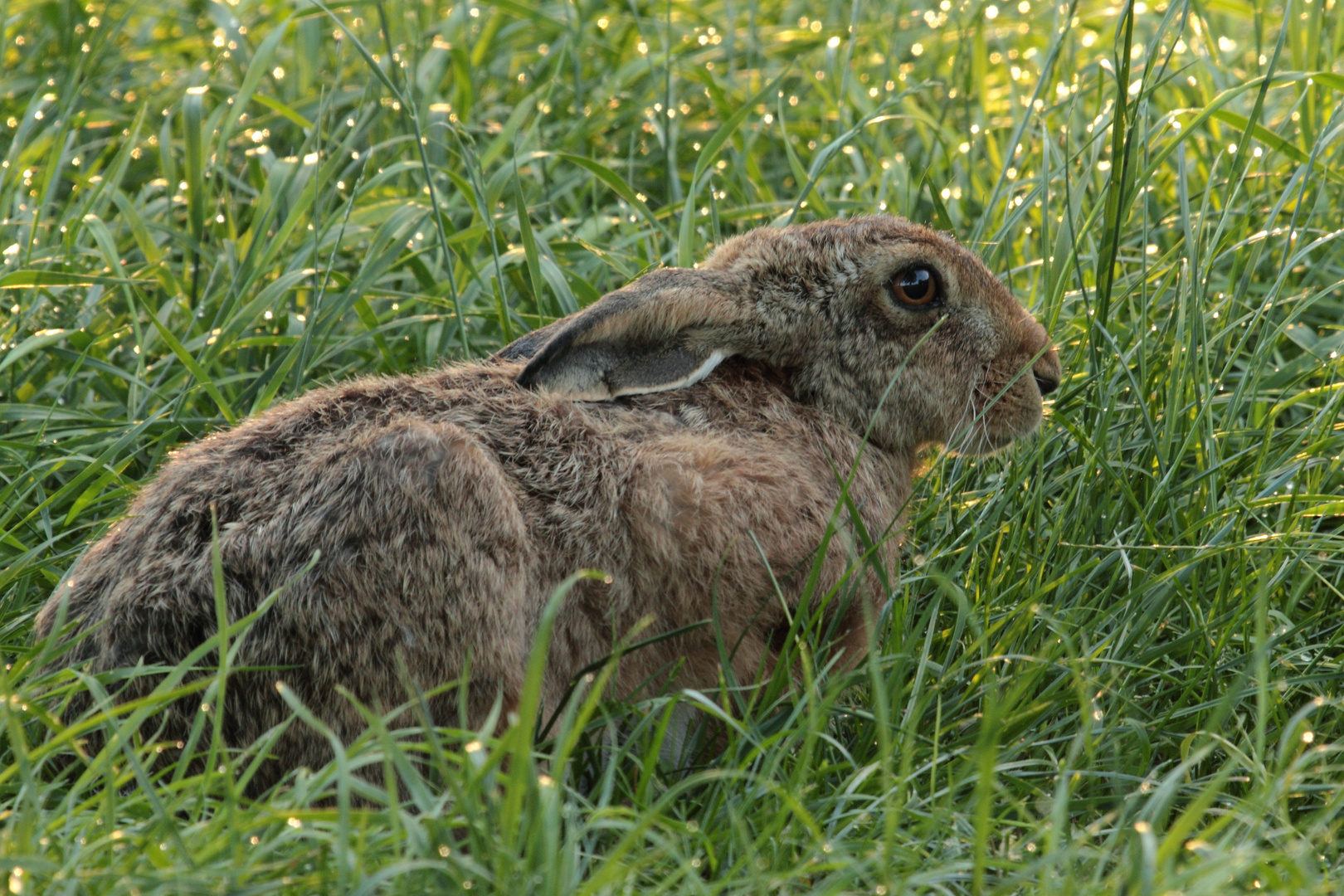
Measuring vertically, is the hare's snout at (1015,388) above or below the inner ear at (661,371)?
below

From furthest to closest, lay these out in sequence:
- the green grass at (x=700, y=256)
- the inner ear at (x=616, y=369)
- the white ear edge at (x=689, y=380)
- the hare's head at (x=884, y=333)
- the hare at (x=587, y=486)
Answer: the hare's head at (x=884, y=333) < the white ear edge at (x=689, y=380) < the inner ear at (x=616, y=369) < the hare at (x=587, y=486) < the green grass at (x=700, y=256)

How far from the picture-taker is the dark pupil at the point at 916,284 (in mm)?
4059

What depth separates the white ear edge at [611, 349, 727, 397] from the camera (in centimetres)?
374

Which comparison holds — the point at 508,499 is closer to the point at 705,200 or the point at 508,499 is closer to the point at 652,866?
the point at 652,866

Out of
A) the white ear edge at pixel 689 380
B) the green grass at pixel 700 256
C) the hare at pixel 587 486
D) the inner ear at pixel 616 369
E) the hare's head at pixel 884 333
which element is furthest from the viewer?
the hare's head at pixel 884 333

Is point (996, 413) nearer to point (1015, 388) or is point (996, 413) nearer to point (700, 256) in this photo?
point (1015, 388)

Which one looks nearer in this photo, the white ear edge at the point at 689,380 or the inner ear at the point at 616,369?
the inner ear at the point at 616,369

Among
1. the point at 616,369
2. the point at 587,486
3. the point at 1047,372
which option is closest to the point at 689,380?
the point at 616,369

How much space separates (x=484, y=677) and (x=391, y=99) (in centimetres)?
324

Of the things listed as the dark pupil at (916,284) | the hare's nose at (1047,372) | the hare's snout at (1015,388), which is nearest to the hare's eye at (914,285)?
the dark pupil at (916,284)

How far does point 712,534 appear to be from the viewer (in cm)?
344

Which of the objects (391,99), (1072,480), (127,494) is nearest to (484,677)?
(127,494)

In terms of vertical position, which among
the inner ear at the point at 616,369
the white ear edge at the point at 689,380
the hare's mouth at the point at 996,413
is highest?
the inner ear at the point at 616,369

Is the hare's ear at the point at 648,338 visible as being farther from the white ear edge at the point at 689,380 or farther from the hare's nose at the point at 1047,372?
the hare's nose at the point at 1047,372
